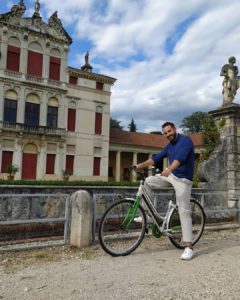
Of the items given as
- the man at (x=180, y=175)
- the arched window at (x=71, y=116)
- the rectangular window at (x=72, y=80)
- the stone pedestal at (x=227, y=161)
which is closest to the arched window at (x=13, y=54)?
the rectangular window at (x=72, y=80)

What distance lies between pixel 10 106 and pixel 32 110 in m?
2.03

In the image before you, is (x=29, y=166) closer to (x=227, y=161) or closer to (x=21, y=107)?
(x=21, y=107)

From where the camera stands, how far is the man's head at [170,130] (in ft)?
16.5

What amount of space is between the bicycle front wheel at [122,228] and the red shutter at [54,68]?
96.0ft

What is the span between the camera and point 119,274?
3801mm

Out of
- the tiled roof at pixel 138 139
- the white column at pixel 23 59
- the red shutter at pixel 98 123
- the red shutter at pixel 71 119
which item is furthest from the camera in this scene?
the tiled roof at pixel 138 139

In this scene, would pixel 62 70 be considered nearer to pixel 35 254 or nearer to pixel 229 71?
pixel 229 71

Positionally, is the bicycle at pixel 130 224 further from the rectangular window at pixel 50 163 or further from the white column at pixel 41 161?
the rectangular window at pixel 50 163

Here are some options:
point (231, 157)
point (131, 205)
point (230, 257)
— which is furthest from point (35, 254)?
point (231, 157)

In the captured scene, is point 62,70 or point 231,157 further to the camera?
point 62,70

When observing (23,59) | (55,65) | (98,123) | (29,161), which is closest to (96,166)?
(98,123)

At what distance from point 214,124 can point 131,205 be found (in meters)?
5.98

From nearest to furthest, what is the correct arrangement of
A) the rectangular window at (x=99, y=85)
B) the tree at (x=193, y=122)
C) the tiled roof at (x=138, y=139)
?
1. the rectangular window at (x=99, y=85)
2. the tiled roof at (x=138, y=139)
3. the tree at (x=193, y=122)

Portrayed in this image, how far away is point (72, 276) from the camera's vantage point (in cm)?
369
